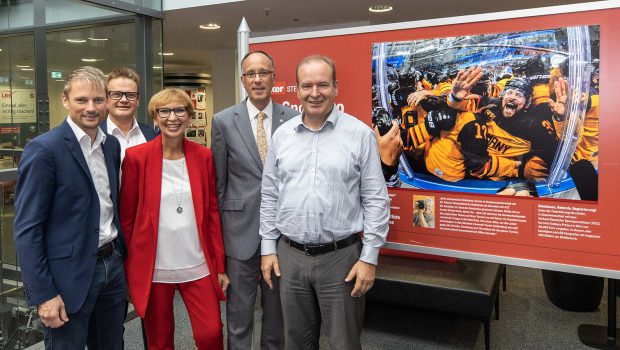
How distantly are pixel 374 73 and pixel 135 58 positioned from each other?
2782 mm

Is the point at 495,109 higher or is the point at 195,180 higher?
the point at 495,109

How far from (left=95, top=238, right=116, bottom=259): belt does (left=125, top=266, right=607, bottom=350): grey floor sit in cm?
147

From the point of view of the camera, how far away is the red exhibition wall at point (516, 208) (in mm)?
1988

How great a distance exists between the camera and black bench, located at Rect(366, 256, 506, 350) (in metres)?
2.94

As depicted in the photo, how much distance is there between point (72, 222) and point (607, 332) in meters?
3.43

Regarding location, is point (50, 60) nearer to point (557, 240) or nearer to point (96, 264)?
point (96, 264)

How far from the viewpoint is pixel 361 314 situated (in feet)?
6.70

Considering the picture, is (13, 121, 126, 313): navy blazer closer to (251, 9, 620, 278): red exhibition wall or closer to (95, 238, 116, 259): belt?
(95, 238, 116, 259): belt

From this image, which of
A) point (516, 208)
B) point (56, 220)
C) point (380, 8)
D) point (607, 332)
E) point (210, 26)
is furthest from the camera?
point (210, 26)

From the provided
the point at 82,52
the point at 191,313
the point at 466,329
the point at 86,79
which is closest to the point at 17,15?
the point at 82,52

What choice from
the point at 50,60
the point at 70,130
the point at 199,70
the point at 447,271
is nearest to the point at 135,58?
the point at 50,60

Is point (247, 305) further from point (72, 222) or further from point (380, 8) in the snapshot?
point (380, 8)

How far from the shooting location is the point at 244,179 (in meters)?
2.24

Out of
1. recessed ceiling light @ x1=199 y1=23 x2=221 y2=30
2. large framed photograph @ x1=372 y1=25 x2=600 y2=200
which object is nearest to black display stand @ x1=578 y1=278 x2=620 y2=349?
large framed photograph @ x1=372 y1=25 x2=600 y2=200
